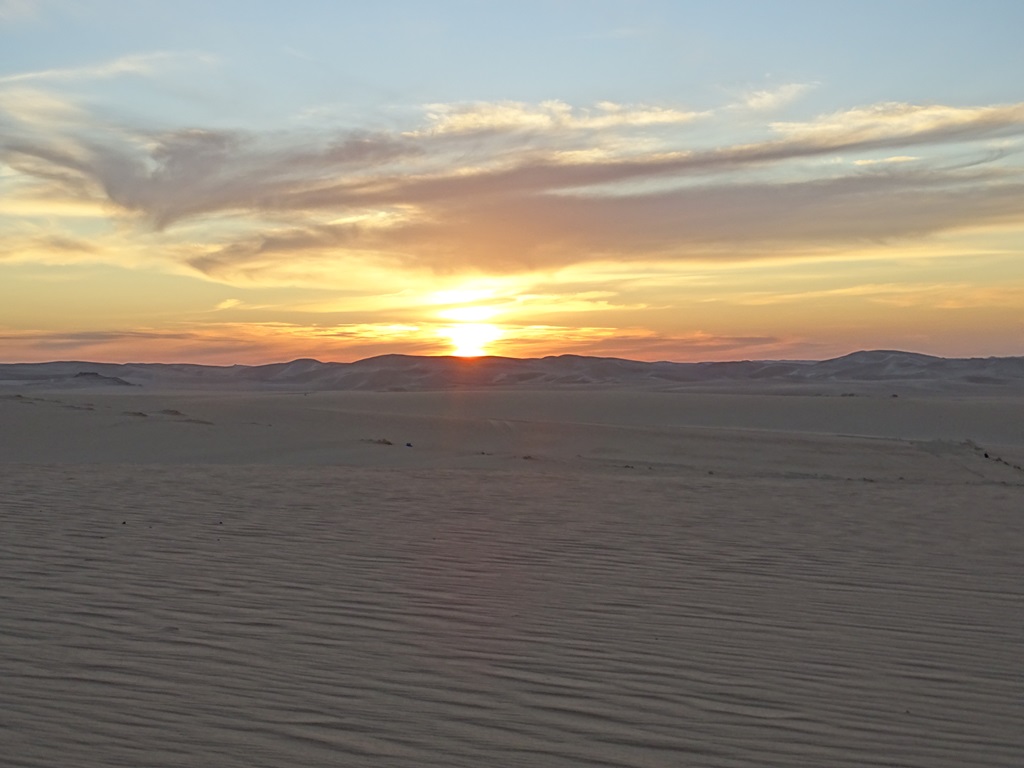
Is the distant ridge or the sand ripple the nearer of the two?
the sand ripple

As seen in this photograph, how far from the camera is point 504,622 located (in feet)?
18.6

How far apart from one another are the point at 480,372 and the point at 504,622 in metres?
77.5

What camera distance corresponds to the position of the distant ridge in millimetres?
70125

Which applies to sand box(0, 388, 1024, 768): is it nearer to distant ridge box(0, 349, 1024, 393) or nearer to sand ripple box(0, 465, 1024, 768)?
sand ripple box(0, 465, 1024, 768)

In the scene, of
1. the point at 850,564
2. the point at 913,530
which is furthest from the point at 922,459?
the point at 850,564

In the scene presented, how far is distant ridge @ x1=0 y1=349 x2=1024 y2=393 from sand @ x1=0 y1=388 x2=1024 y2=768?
5314 centimetres

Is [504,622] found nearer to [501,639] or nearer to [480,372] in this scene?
[501,639]

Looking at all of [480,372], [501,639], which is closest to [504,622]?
[501,639]

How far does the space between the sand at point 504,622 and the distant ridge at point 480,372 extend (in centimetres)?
5314

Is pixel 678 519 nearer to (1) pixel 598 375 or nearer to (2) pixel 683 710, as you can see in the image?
(2) pixel 683 710

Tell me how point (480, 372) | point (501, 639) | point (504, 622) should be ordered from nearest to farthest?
point (501, 639), point (504, 622), point (480, 372)

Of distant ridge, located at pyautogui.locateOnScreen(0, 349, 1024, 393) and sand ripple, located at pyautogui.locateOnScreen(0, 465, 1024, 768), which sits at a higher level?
distant ridge, located at pyautogui.locateOnScreen(0, 349, 1024, 393)

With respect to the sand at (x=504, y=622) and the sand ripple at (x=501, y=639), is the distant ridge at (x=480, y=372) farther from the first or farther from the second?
the sand ripple at (x=501, y=639)

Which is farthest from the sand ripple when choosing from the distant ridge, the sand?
the distant ridge
